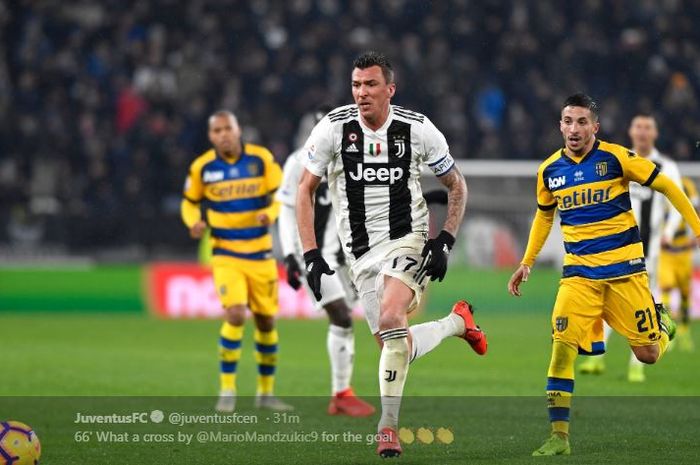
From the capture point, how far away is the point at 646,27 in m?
26.4

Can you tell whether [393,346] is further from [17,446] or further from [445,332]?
[17,446]

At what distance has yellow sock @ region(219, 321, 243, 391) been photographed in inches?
406

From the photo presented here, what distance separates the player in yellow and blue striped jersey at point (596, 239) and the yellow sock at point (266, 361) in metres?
3.14

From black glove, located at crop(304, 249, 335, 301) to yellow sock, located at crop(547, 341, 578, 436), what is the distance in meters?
1.50

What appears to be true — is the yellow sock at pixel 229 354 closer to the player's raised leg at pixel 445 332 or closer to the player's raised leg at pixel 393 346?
the player's raised leg at pixel 445 332

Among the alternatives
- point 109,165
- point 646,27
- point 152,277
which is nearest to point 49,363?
point 152,277

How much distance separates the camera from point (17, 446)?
6789 millimetres

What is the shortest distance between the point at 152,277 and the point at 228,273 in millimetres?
10828

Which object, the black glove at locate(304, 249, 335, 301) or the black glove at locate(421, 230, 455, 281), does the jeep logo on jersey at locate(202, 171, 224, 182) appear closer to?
the black glove at locate(304, 249, 335, 301)

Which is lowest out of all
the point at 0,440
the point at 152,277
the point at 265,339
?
the point at 0,440

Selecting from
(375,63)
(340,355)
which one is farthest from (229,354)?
(375,63)

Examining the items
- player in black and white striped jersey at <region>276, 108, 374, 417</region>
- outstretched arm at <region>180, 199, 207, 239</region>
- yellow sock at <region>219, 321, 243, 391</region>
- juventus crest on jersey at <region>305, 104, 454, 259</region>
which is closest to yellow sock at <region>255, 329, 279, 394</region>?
yellow sock at <region>219, 321, 243, 391</region>

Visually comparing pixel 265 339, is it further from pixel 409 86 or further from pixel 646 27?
pixel 646 27

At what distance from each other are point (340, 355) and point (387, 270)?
8.94ft
